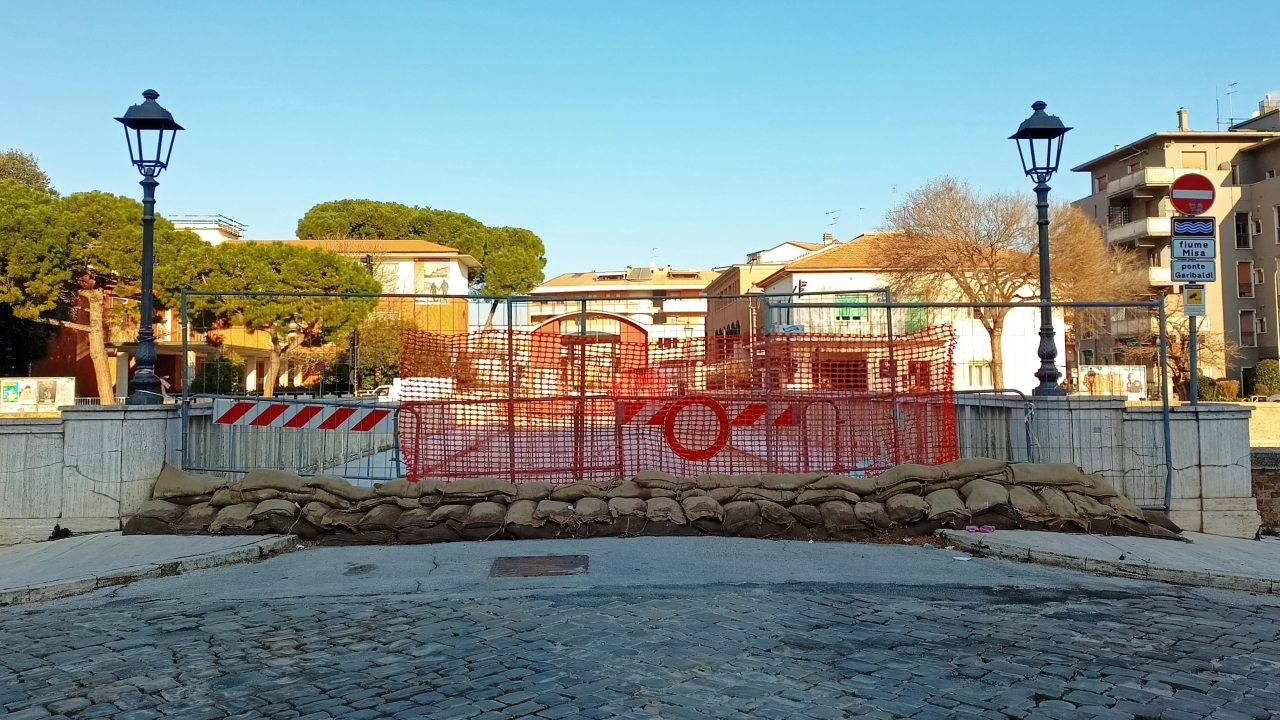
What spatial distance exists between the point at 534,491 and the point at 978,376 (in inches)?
289

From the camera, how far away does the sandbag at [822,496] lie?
9.60m

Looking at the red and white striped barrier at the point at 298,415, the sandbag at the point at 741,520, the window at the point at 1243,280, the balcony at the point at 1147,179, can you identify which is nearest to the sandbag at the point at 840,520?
the sandbag at the point at 741,520

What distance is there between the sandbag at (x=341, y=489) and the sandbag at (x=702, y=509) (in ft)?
10.1

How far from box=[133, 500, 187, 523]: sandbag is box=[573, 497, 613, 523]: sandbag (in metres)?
3.83

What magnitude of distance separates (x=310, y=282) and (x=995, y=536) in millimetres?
42677

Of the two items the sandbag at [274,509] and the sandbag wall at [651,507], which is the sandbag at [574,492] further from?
the sandbag at [274,509]

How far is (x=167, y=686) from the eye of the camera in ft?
15.9

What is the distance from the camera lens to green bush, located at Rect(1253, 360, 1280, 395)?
166 ft

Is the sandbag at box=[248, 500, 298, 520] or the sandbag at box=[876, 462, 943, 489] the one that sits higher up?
the sandbag at box=[876, 462, 943, 489]

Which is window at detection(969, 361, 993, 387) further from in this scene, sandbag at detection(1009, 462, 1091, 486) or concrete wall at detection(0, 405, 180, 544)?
concrete wall at detection(0, 405, 180, 544)

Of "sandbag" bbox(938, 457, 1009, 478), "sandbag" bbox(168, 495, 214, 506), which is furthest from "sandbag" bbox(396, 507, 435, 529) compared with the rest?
"sandbag" bbox(938, 457, 1009, 478)

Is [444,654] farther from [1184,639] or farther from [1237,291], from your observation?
[1237,291]

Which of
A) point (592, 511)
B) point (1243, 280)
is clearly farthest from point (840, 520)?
point (1243, 280)

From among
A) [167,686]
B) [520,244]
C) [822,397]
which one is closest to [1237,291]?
[520,244]
